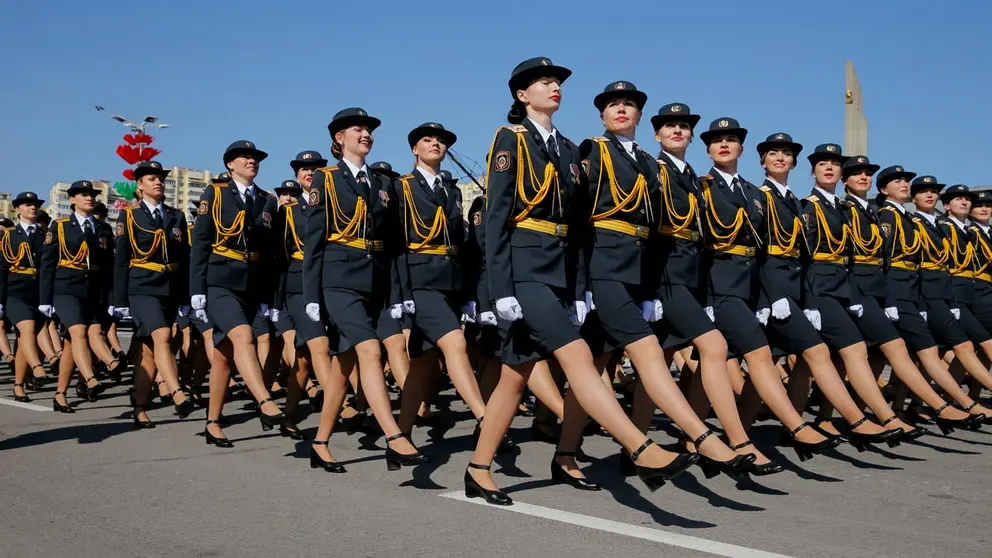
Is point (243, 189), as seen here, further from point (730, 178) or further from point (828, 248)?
point (828, 248)

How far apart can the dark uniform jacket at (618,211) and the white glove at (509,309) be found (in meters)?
0.64

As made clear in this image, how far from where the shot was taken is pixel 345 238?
6688 mm

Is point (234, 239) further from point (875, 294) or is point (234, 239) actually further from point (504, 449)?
point (875, 294)

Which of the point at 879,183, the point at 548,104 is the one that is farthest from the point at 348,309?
the point at 879,183

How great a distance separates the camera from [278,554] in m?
4.29

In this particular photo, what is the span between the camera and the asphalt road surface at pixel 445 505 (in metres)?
4.44

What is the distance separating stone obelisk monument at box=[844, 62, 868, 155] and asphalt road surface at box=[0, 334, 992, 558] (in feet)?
39.5

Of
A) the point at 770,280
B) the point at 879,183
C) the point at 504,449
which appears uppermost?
the point at 879,183

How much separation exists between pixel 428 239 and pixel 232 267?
1.79 m

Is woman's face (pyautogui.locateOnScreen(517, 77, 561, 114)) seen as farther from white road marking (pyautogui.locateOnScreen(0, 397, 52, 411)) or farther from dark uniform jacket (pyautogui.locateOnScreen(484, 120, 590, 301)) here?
white road marking (pyautogui.locateOnScreen(0, 397, 52, 411))

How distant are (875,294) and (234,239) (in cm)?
514

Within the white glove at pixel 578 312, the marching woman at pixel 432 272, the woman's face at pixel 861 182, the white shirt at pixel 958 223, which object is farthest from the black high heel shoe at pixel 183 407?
the white shirt at pixel 958 223

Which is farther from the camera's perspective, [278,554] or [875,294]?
[875,294]

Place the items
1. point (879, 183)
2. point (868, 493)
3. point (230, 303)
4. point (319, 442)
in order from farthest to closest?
point (879, 183) < point (230, 303) < point (319, 442) < point (868, 493)
